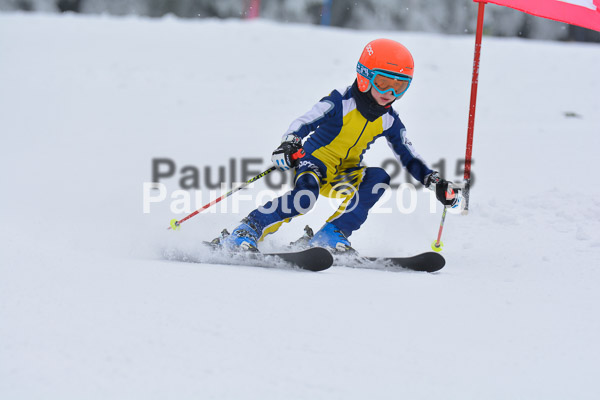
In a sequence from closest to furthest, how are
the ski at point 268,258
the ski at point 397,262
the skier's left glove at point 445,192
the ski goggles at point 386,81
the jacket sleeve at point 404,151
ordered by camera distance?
1. the ski at point 268,258
2. the ski at point 397,262
3. the ski goggles at point 386,81
4. the skier's left glove at point 445,192
5. the jacket sleeve at point 404,151

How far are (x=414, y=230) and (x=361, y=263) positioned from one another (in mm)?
1754

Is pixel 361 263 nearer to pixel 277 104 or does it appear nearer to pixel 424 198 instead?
pixel 424 198

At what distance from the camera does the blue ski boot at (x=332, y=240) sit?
4.23 meters

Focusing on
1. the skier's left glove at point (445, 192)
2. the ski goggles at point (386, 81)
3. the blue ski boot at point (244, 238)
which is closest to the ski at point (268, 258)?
the blue ski boot at point (244, 238)

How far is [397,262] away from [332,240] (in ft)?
1.77

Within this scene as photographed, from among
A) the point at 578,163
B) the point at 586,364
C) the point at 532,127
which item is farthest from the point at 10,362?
the point at 532,127

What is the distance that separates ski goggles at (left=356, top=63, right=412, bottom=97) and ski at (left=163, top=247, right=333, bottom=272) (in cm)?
121

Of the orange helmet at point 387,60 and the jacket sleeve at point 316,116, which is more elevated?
the orange helmet at point 387,60

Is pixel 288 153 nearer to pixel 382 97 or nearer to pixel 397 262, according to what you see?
pixel 382 97

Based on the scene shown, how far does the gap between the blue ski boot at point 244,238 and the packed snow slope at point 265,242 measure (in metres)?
0.36

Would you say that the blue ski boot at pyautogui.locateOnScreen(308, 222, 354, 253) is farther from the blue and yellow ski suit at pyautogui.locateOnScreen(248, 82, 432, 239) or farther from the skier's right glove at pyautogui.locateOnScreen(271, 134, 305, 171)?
the skier's right glove at pyautogui.locateOnScreen(271, 134, 305, 171)

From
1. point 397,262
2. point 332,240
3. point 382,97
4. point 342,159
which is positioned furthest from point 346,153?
point 397,262

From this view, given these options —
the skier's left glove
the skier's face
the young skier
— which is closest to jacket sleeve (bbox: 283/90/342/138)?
the young skier

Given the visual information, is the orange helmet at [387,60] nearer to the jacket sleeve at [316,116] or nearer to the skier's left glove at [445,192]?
the jacket sleeve at [316,116]
